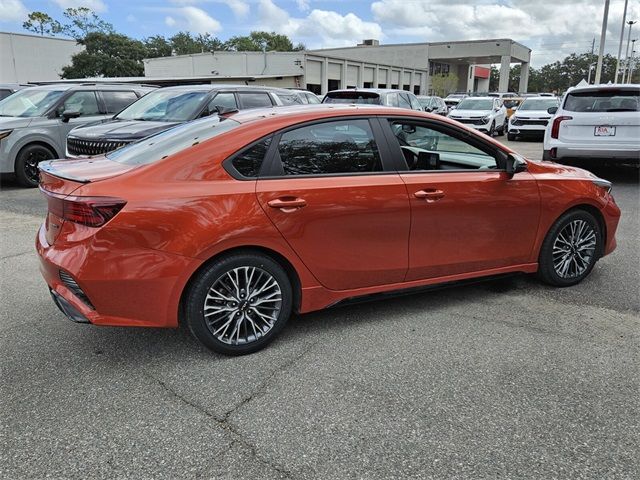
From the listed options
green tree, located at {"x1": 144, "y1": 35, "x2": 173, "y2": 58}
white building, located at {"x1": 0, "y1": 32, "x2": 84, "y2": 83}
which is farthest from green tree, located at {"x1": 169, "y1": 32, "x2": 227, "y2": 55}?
white building, located at {"x1": 0, "y1": 32, "x2": 84, "y2": 83}

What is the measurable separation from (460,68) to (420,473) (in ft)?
276

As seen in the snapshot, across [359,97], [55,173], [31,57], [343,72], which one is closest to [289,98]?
[359,97]

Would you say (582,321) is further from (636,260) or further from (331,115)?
(331,115)

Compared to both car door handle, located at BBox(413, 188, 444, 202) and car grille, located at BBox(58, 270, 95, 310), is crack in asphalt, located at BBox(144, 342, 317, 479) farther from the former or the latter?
car door handle, located at BBox(413, 188, 444, 202)

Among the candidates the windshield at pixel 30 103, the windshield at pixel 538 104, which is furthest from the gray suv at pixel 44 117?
the windshield at pixel 538 104

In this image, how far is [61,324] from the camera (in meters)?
3.92

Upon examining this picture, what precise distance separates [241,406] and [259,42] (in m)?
96.4

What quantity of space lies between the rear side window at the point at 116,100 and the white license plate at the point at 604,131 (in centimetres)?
895

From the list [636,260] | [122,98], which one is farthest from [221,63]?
[636,260]

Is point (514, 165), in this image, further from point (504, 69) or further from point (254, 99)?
point (504, 69)

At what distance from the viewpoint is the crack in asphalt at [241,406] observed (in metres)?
2.45

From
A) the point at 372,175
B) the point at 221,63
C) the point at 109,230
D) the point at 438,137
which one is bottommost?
the point at 109,230

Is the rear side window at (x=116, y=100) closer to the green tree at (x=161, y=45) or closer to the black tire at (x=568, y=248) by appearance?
the black tire at (x=568, y=248)

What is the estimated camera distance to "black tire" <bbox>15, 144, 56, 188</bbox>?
9.53 metres
